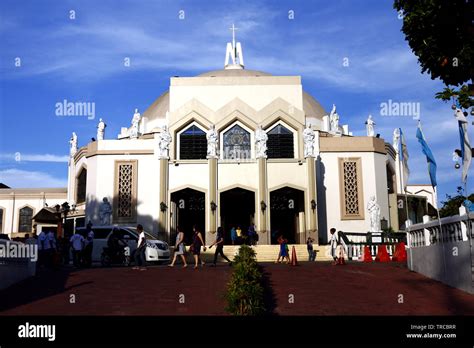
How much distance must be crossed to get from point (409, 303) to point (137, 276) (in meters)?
7.39

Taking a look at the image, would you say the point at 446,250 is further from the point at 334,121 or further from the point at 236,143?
the point at 334,121

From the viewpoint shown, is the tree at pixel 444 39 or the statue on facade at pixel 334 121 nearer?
the tree at pixel 444 39

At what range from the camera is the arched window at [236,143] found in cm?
3247

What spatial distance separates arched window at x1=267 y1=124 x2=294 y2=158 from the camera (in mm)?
32406

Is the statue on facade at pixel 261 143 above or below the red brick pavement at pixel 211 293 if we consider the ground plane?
above

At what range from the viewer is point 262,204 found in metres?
30.4

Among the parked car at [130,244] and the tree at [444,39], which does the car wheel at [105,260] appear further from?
the tree at [444,39]

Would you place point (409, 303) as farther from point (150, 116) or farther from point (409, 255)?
point (150, 116)

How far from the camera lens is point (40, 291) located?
13.1 meters

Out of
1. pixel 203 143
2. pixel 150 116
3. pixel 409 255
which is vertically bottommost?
pixel 409 255

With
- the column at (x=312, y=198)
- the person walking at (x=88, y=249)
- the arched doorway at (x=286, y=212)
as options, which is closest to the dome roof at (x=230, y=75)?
the arched doorway at (x=286, y=212)

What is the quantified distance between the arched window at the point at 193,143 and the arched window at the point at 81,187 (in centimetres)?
976
